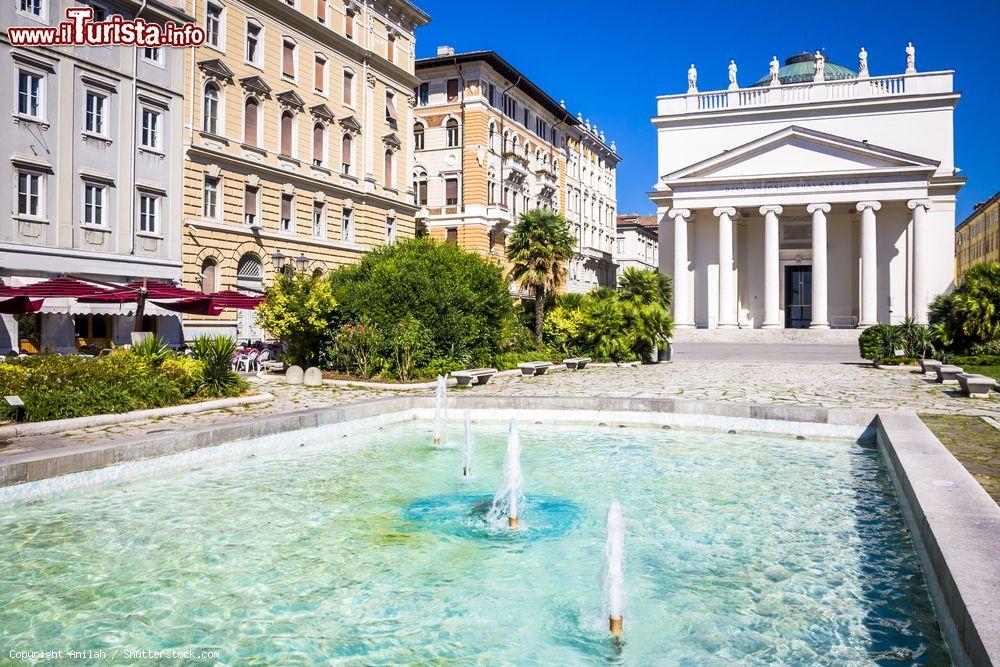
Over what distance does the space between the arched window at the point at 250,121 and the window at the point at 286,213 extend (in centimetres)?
285

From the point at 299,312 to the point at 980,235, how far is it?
91378 millimetres

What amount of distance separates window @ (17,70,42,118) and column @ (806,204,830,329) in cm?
3816

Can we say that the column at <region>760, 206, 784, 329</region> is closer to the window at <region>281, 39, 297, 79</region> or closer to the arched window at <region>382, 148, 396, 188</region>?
the arched window at <region>382, 148, 396, 188</region>

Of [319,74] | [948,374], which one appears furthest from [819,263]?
[319,74]

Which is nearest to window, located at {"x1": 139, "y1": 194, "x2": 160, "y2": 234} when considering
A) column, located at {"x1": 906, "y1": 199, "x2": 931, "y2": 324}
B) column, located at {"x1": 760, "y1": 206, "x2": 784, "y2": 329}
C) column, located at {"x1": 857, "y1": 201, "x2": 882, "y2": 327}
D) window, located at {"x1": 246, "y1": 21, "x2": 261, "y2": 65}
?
window, located at {"x1": 246, "y1": 21, "x2": 261, "y2": 65}

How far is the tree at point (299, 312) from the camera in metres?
18.3

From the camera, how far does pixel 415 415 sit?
44.0 feet

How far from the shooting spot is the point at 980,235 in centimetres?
8462

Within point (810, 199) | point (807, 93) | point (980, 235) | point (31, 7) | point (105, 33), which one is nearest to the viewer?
point (31, 7)

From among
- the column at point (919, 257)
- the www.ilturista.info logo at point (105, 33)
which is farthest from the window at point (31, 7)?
the column at point (919, 257)

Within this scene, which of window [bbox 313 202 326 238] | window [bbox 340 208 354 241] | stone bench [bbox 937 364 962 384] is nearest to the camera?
stone bench [bbox 937 364 962 384]

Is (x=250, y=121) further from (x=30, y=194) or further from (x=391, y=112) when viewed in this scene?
(x=391, y=112)

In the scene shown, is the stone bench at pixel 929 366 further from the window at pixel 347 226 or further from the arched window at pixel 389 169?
the arched window at pixel 389 169

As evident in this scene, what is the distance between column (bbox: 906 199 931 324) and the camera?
41188 millimetres
